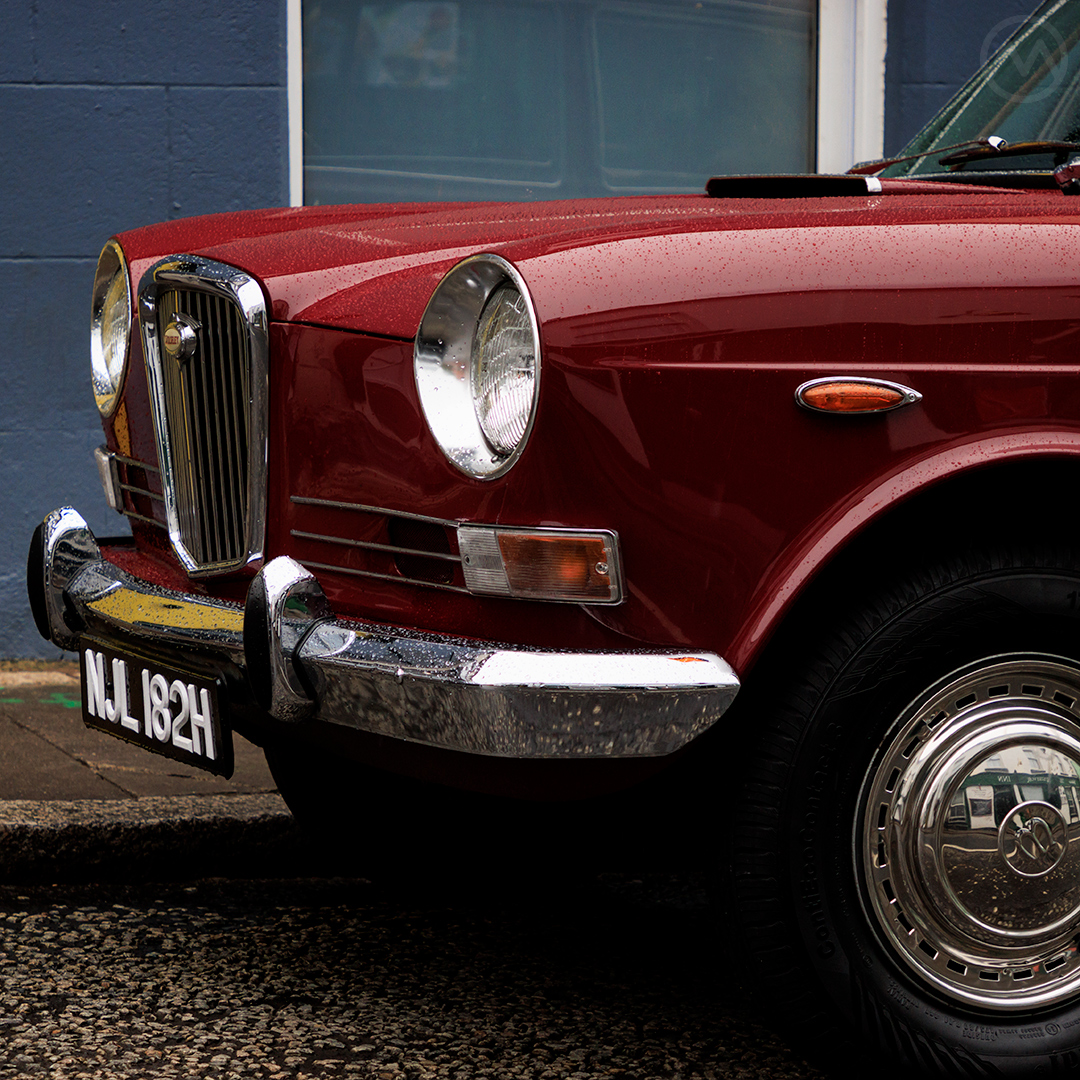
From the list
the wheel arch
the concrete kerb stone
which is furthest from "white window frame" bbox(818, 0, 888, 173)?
the wheel arch

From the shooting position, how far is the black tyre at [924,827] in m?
2.17

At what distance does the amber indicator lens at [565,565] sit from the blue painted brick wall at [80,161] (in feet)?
12.3

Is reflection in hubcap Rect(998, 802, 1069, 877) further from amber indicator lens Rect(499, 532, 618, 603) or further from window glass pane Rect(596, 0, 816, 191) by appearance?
window glass pane Rect(596, 0, 816, 191)

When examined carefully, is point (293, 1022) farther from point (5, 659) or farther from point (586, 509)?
Answer: point (5, 659)

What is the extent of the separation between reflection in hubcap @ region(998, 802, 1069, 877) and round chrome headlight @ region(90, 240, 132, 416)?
1.76 m

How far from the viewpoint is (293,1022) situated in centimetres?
265

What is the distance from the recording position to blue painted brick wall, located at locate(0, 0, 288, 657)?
18.4 ft

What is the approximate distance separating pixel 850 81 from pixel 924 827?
184 inches

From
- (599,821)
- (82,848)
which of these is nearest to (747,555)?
(599,821)

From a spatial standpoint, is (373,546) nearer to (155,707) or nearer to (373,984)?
(155,707)

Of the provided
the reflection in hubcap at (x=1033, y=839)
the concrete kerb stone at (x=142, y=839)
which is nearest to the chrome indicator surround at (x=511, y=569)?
the reflection in hubcap at (x=1033, y=839)

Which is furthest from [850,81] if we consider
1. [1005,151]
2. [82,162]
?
[1005,151]

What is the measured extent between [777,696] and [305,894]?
162 centimetres

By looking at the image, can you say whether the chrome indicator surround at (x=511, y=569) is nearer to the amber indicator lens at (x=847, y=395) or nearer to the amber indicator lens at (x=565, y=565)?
the amber indicator lens at (x=565, y=565)
